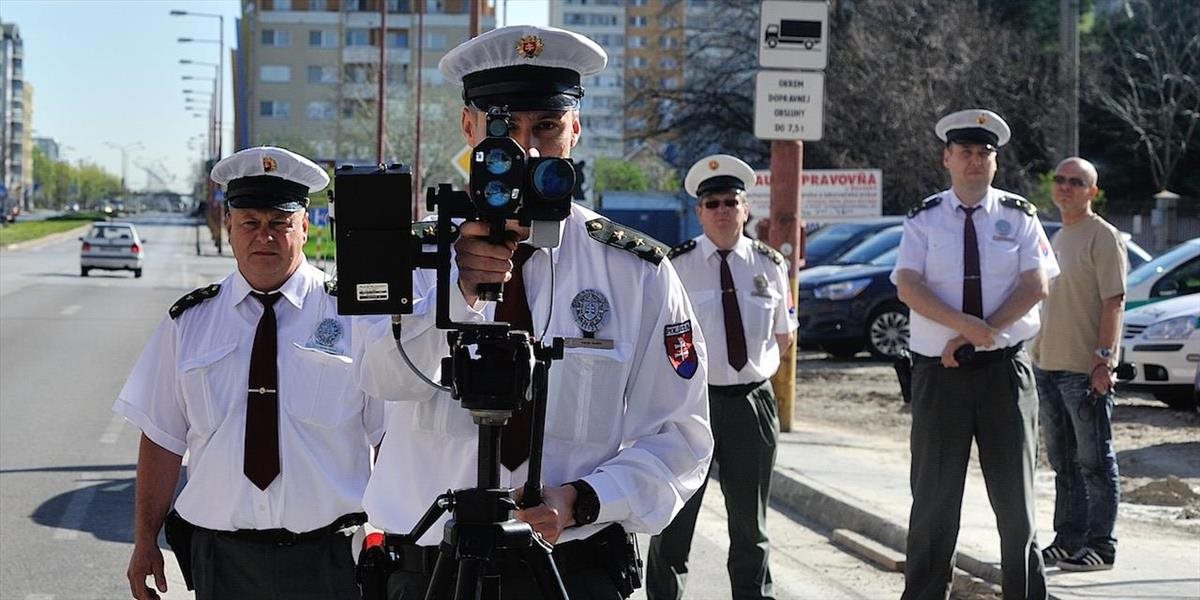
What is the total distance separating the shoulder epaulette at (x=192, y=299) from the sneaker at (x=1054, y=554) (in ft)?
15.2

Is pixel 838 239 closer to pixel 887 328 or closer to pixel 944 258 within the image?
pixel 887 328

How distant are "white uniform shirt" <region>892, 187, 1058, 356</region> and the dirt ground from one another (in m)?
3.03

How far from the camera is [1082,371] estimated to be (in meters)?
7.60

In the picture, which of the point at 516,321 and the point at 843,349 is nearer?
the point at 516,321

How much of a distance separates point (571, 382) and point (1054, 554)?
5208 millimetres

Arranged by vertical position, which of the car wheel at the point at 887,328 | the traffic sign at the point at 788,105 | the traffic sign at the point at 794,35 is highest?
the traffic sign at the point at 794,35

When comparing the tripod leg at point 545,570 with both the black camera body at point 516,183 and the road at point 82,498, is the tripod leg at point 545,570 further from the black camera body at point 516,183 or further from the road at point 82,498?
the road at point 82,498

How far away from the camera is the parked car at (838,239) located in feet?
66.8

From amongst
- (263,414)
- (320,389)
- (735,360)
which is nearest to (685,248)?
(735,360)

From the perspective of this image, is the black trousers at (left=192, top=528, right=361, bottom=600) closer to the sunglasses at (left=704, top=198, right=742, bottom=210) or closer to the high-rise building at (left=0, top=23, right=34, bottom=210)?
the sunglasses at (left=704, top=198, right=742, bottom=210)

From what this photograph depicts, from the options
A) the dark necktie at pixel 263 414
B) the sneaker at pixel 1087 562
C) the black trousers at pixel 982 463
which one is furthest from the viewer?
the sneaker at pixel 1087 562

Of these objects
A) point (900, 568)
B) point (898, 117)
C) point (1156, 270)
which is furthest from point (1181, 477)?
point (898, 117)

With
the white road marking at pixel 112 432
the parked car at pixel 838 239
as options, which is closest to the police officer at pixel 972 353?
the white road marking at pixel 112 432

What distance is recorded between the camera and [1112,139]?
48406mm
